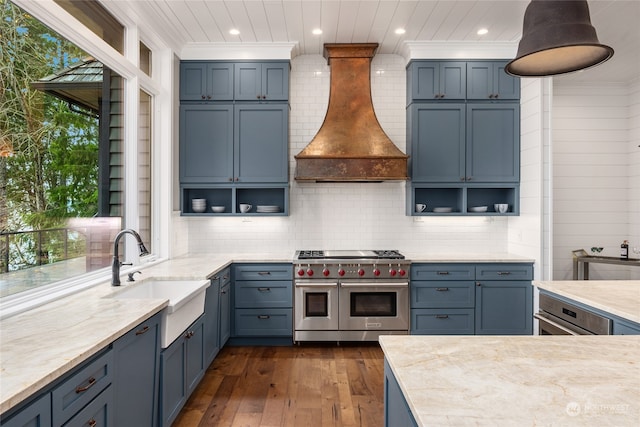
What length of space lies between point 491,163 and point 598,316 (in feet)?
8.38

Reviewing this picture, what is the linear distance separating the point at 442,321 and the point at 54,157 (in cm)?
366

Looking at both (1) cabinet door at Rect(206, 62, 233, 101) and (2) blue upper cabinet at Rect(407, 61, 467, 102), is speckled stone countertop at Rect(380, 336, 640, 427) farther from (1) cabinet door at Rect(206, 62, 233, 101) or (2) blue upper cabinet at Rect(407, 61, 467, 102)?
(1) cabinet door at Rect(206, 62, 233, 101)

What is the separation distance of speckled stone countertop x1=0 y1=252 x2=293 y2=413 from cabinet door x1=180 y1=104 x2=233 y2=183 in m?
1.73

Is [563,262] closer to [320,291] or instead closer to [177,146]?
[320,291]

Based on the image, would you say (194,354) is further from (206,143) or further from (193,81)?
(193,81)

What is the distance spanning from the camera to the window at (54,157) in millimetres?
2035

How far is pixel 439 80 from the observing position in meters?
4.25

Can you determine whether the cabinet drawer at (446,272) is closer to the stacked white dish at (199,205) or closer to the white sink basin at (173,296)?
the white sink basin at (173,296)

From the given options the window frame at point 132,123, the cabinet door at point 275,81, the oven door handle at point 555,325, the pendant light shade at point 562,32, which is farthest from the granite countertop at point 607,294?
the cabinet door at point 275,81

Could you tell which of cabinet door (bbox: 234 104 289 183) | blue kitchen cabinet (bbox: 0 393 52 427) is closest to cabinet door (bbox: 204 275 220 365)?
cabinet door (bbox: 234 104 289 183)

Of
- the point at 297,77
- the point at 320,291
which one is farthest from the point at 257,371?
the point at 297,77

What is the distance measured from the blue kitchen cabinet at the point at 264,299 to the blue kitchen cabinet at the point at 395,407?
246 cm

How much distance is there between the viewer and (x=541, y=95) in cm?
388

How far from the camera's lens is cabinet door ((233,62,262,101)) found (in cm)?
421
